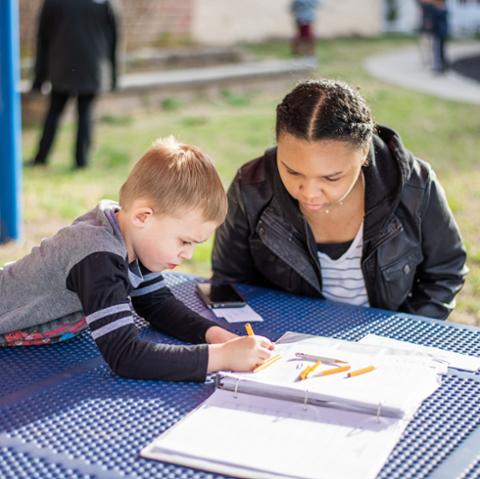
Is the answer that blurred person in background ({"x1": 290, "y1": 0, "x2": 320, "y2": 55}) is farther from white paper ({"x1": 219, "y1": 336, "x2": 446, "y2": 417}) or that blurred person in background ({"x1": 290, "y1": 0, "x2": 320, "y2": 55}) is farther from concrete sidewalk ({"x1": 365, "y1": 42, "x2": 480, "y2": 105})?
white paper ({"x1": 219, "y1": 336, "x2": 446, "y2": 417})

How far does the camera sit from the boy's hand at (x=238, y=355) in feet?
5.57

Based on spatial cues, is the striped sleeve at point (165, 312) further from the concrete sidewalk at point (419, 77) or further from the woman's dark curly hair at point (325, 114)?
the concrete sidewalk at point (419, 77)

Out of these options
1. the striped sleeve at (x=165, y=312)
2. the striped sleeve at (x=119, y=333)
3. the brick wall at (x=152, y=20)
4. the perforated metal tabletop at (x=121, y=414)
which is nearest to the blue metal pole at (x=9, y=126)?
the striped sleeve at (x=165, y=312)

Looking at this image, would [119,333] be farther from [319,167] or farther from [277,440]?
[319,167]

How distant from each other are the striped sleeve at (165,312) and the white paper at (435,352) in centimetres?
36

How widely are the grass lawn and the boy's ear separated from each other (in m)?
2.18

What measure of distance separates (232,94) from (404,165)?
7640 millimetres

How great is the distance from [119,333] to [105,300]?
2.7 inches

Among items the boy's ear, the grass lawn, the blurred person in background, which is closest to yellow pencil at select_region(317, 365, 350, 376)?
the boy's ear

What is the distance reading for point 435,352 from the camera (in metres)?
1.89

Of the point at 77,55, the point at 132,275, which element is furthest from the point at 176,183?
the point at 77,55

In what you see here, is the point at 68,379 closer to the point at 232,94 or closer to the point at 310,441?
the point at 310,441

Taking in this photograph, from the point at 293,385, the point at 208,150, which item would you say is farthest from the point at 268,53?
the point at 293,385

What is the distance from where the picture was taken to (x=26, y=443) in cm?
143
